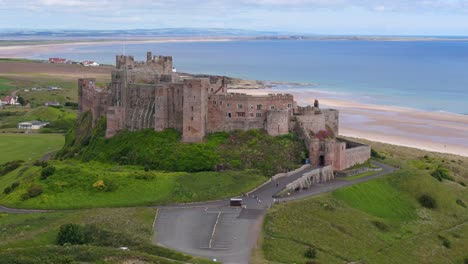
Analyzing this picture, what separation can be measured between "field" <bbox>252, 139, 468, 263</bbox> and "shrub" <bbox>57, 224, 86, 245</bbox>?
12.8 m

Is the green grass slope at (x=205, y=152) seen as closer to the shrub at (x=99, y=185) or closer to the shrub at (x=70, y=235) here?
the shrub at (x=99, y=185)

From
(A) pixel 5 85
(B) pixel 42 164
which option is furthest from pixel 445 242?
(A) pixel 5 85

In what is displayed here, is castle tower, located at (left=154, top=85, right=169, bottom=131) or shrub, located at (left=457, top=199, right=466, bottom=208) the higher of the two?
castle tower, located at (left=154, top=85, right=169, bottom=131)

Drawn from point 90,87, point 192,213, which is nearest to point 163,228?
point 192,213

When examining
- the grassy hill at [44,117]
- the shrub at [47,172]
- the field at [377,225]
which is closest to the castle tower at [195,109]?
the shrub at [47,172]

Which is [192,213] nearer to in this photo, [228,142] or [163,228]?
[163,228]

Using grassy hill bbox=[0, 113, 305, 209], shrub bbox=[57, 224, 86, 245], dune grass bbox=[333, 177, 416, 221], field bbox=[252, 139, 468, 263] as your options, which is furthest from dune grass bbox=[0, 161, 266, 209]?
shrub bbox=[57, 224, 86, 245]

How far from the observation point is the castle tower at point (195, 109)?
70.1 m

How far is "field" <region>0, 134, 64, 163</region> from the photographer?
88250 mm

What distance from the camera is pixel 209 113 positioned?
7281 cm

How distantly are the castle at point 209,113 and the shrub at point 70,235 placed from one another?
24.7 metres

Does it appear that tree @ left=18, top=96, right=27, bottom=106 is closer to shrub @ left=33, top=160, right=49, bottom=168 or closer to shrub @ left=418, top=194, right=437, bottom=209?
shrub @ left=33, top=160, right=49, bottom=168

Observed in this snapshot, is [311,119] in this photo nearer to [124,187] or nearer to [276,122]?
[276,122]

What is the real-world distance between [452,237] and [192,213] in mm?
23687
